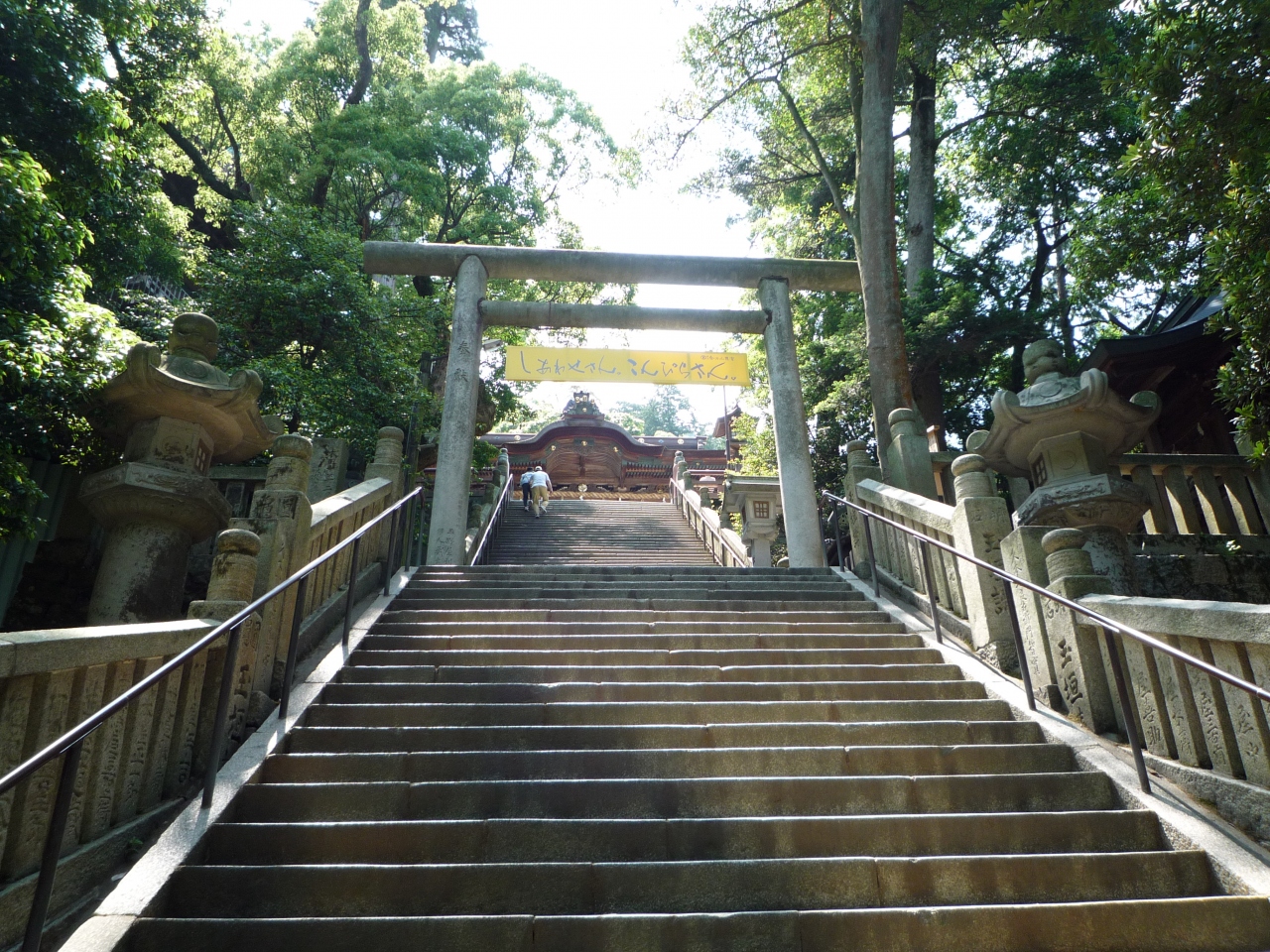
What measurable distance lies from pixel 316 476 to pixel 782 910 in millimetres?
6532

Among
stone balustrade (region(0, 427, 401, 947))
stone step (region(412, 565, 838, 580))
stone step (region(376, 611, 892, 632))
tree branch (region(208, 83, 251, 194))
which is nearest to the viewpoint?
stone balustrade (region(0, 427, 401, 947))

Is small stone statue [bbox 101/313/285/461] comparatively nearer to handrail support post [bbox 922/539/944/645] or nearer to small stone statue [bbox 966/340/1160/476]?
handrail support post [bbox 922/539/944/645]

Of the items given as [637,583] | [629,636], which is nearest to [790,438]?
[637,583]

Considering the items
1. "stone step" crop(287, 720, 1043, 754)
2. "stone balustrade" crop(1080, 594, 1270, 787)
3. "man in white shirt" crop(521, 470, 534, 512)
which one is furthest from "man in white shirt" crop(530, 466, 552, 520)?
"stone balustrade" crop(1080, 594, 1270, 787)

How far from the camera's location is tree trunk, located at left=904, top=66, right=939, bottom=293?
14320 mm

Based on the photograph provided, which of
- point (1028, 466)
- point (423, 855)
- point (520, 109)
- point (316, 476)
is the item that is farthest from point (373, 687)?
point (520, 109)

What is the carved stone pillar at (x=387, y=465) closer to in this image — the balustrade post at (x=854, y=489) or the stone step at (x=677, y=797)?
the stone step at (x=677, y=797)

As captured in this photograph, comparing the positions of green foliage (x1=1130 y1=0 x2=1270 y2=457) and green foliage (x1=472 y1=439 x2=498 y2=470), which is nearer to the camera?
green foliage (x1=1130 y1=0 x2=1270 y2=457)

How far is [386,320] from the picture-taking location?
1130 cm

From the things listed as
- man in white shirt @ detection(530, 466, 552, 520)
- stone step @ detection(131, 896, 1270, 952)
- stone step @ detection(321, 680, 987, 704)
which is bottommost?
stone step @ detection(131, 896, 1270, 952)

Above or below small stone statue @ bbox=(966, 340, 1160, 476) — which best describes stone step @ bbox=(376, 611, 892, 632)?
below

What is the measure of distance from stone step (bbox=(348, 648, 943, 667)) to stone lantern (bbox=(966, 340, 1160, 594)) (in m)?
1.80

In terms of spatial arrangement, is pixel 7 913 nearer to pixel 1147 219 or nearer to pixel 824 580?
pixel 824 580

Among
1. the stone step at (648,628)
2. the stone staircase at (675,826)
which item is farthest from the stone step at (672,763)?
the stone step at (648,628)
